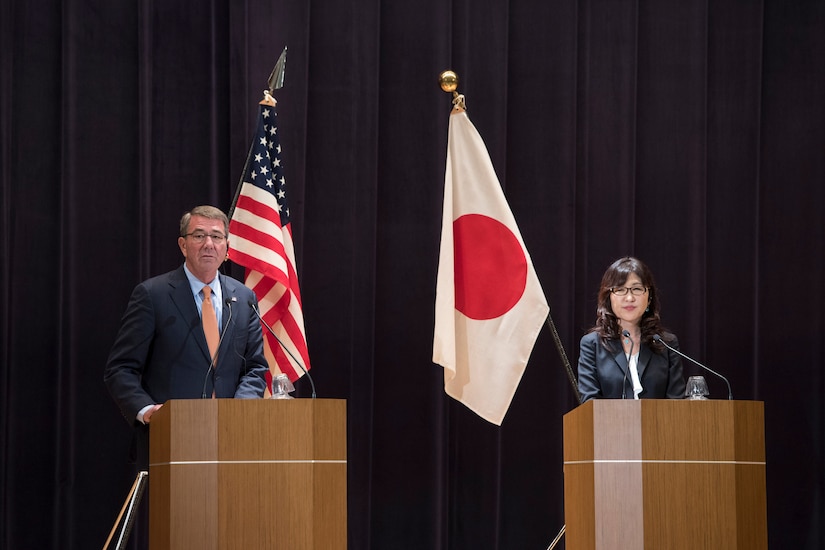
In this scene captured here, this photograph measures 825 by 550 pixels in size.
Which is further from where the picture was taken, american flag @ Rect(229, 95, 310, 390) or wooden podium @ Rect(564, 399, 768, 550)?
american flag @ Rect(229, 95, 310, 390)

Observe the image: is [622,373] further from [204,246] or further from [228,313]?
[204,246]

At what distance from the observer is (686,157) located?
5.32m

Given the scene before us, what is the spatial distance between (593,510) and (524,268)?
143cm

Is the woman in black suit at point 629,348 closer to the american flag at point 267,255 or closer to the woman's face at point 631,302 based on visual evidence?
the woman's face at point 631,302

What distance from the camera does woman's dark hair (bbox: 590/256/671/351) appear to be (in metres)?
4.07

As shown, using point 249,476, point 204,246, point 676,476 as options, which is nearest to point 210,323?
point 204,246

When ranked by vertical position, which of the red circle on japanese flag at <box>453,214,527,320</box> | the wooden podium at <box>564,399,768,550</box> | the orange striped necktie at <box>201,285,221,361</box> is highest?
the red circle on japanese flag at <box>453,214,527,320</box>

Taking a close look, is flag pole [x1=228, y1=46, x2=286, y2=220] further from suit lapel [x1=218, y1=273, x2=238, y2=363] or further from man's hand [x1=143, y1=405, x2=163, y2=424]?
man's hand [x1=143, y1=405, x2=163, y2=424]

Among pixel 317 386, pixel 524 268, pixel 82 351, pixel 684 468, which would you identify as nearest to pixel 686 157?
pixel 524 268

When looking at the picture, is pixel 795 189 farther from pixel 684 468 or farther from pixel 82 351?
pixel 82 351

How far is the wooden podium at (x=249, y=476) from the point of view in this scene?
2973 mm

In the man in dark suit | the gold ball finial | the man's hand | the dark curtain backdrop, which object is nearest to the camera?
the man's hand

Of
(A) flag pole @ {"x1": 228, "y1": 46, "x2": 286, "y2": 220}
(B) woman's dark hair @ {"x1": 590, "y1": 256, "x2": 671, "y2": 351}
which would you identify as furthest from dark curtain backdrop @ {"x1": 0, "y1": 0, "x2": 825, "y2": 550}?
(B) woman's dark hair @ {"x1": 590, "y1": 256, "x2": 671, "y2": 351}

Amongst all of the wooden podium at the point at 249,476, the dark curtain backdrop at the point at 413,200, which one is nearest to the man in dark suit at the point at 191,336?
the wooden podium at the point at 249,476
